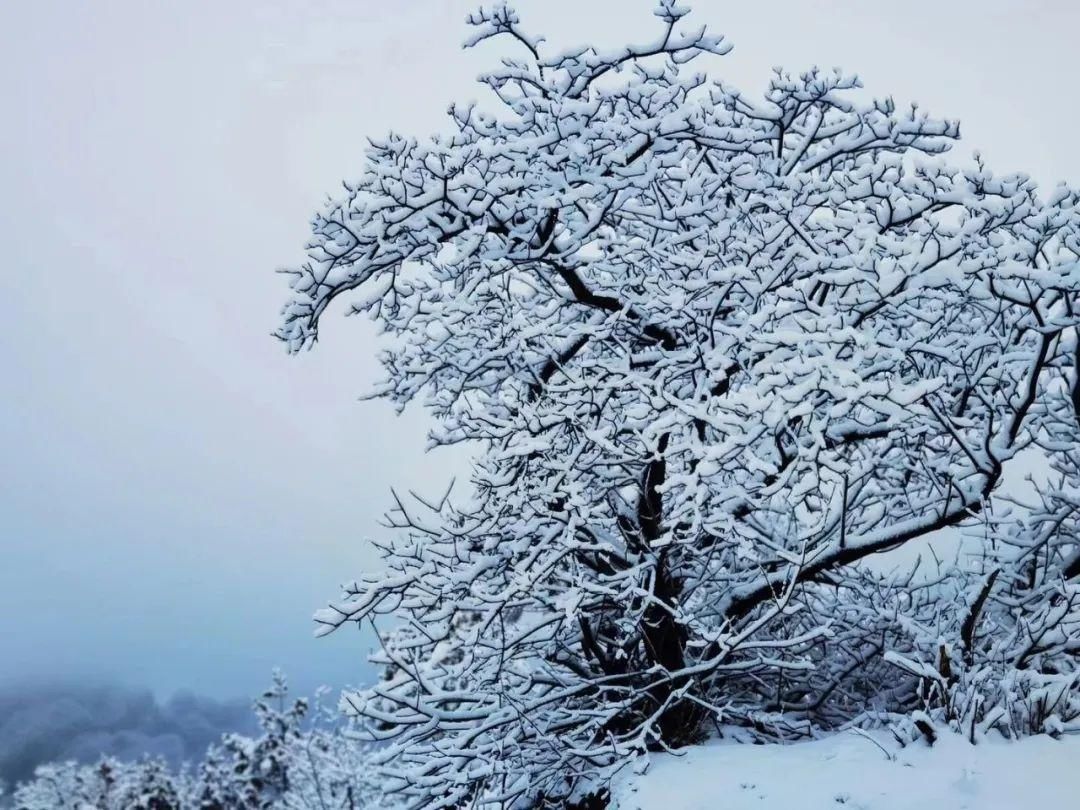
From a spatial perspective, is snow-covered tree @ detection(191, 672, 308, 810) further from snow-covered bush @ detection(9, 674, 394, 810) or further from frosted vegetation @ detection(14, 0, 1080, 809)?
frosted vegetation @ detection(14, 0, 1080, 809)

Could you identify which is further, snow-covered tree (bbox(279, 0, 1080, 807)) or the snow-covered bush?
the snow-covered bush

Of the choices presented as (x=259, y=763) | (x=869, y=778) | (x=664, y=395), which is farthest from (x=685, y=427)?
(x=259, y=763)

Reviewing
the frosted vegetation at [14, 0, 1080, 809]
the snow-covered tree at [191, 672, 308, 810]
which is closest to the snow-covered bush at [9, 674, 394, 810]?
the snow-covered tree at [191, 672, 308, 810]

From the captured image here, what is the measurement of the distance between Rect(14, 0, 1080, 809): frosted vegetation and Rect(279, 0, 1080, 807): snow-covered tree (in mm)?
28

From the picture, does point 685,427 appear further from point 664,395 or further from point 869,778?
point 869,778

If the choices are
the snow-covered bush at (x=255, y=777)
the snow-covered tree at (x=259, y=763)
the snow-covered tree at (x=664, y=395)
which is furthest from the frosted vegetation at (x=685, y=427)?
the snow-covered tree at (x=259, y=763)

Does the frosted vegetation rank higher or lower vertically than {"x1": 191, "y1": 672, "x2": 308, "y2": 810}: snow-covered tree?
lower

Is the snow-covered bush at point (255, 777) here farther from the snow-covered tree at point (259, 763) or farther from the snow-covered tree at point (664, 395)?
the snow-covered tree at point (664, 395)

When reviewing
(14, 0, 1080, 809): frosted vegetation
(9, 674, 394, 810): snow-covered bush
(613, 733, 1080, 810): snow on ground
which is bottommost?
(613, 733, 1080, 810): snow on ground

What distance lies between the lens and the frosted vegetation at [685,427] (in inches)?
183

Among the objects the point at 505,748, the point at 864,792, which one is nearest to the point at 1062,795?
the point at 864,792

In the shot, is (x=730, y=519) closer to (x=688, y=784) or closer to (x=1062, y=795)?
(x=688, y=784)

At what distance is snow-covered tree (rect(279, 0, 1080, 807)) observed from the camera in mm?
4703

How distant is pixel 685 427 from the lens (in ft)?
15.7
